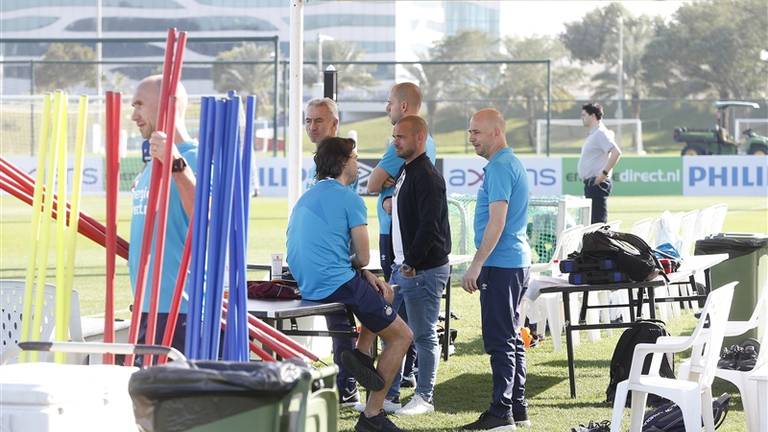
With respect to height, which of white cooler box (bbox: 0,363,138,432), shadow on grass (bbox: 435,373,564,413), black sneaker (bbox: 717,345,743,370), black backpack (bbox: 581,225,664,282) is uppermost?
black backpack (bbox: 581,225,664,282)

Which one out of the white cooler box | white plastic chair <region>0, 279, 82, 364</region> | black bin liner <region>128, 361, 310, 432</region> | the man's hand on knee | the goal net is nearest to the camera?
black bin liner <region>128, 361, 310, 432</region>

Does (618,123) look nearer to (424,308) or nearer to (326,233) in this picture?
(424,308)

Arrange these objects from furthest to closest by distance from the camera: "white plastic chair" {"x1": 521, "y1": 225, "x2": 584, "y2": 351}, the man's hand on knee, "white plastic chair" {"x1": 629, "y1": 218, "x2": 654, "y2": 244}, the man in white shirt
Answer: the man in white shirt, "white plastic chair" {"x1": 629, "y1": 218, "x2": 654, "y2": 244}, "white plastic chair" {"x1": 521, "y1": 225, "x2": 584, "y2": 351}, the man's hand on knee

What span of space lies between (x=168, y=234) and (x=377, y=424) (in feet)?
7.03

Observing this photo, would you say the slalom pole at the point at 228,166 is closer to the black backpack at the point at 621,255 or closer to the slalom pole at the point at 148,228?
the slalom pole at the point at 148,228

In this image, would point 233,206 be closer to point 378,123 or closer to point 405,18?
point 378,123

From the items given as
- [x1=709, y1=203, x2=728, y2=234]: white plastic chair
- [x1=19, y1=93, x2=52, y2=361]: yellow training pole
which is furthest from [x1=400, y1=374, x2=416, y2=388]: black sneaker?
[x1=709, y1=203, x2=728, y2=234]: white plastic chair

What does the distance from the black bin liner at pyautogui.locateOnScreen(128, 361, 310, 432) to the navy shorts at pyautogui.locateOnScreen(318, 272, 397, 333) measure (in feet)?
8.44

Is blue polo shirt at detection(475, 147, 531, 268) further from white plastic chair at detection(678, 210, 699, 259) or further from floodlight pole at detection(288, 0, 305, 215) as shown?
white plastic chair at detection(678, 210, 699, 259)

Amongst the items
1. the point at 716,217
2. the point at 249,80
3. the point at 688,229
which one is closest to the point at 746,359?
the point at 688,229

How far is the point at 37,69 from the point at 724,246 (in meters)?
41.3

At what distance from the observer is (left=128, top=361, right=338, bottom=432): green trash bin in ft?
11.8

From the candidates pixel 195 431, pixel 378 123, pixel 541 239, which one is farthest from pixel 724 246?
pixel 378 123

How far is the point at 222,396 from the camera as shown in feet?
12.0
